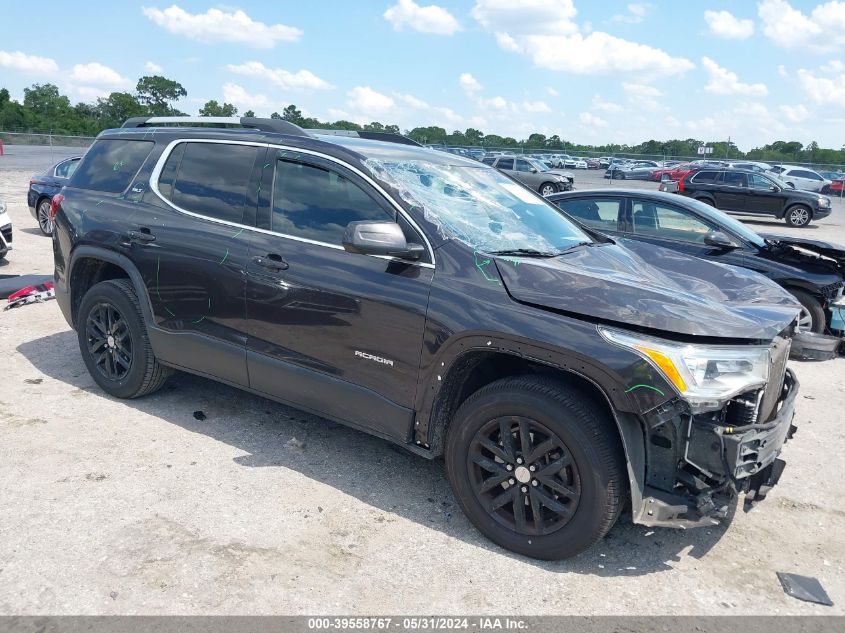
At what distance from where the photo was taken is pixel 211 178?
4516 millimetres

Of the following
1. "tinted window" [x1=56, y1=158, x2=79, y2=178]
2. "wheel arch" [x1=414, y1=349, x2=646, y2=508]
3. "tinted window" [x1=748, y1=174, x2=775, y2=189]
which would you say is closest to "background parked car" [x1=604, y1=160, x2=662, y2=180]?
"tinted window" [x1=748, y1=174, x2=775, y2=189]

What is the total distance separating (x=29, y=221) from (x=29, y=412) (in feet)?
40.4

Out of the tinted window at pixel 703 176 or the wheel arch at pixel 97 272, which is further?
the tinted window at pixel 703 176

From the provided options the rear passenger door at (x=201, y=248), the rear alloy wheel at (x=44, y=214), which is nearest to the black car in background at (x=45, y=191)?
the rear alloy wheel at (x=44, y=214)

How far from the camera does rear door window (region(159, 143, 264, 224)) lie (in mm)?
4336

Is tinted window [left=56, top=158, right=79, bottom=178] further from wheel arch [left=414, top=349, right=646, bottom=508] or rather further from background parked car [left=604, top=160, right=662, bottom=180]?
background parked car [left=604, top=160, right=662, bottom=180]

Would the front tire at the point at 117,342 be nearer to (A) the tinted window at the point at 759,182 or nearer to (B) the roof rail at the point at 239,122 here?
(B) the roof rail at the point at 239,122

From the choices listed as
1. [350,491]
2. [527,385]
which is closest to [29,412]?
[350,491]

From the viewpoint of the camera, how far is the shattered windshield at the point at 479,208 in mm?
3721

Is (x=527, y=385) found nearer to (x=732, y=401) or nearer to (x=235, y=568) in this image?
(x=732, y=401)

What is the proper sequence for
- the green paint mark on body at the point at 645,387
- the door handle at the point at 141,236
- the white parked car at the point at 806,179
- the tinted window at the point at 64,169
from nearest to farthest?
the green paint mark on body at the point at 645,387, the door handle at the point at 141,236, the tinted window at the point at 64,169, the white parked car at the point at 806,179

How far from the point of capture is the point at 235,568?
10.4ft

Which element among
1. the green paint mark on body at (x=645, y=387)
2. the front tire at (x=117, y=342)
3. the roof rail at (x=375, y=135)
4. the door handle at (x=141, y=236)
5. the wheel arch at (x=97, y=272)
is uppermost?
the roof rail at (x=375, y=135)

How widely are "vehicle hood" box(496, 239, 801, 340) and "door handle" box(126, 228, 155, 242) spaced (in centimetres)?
247
